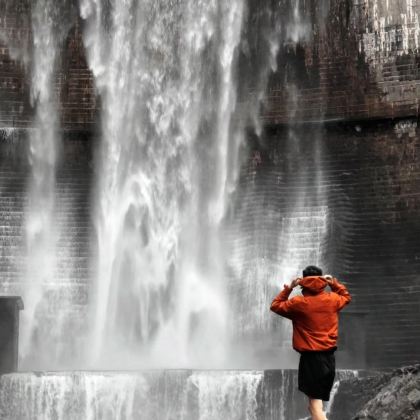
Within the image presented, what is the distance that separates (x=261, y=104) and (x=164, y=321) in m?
5.09

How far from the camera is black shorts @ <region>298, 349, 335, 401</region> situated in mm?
7504

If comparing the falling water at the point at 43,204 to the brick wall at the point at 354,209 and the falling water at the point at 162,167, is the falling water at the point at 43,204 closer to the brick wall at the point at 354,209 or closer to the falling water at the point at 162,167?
the falling water at the point at 162,167

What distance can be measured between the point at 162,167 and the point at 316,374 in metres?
13.6

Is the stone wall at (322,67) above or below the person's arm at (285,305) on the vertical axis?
above

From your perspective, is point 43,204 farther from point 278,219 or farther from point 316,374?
point 316,374

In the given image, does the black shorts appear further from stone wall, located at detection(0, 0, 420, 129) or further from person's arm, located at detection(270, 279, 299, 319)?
stone wall, located at detection(0, 0, 420, 129)

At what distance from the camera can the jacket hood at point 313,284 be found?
7609mm

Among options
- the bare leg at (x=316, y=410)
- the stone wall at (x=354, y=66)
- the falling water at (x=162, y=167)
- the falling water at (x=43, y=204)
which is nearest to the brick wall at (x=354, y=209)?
the stone wall at (x=354, y=66)

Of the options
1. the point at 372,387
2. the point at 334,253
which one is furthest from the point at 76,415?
the point at 334,253

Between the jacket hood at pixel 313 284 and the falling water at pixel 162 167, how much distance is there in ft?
35.3

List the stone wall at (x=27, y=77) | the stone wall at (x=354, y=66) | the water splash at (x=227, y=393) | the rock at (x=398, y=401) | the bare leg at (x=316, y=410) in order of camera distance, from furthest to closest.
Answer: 1. the stone wall at (x=27, y=77)
2. the stone wall at (x=354, y=66)
3. the water splash at (x=227, y=393)
4. the rock at (x=398, y=401)
5. the bare leg at (x=316, y=410)

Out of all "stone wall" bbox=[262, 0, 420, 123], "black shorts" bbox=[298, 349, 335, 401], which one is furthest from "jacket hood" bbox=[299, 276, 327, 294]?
"stone wall" bbox=[262, 0, 420, 123]

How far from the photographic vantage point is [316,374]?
7523 millimetres

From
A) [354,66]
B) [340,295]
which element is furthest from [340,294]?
[354,66]
